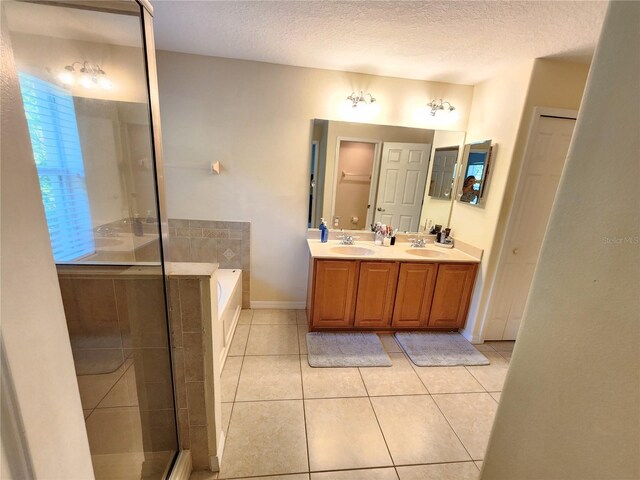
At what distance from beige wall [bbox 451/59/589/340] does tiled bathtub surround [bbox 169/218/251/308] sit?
2.42m

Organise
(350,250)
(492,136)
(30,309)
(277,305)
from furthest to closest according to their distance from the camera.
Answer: (277,305) < (350,250) < (492,136) < (30,309)

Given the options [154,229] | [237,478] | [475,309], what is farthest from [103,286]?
[475,309]

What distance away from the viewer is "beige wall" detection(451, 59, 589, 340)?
215cm

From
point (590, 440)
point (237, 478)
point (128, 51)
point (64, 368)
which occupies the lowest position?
point (237, 478)

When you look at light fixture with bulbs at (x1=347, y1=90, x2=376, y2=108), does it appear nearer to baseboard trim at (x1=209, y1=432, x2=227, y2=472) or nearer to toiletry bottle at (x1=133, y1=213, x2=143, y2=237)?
toiletry bottle at (x1=133, y1=213, x2=143, y2=237)

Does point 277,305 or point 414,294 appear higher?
point 414,294

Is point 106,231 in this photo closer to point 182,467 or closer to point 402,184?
point 182,467

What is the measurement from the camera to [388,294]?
2609 mm

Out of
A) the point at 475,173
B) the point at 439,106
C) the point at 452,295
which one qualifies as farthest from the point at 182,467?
the point at 439,106

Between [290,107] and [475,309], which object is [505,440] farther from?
[290,107]

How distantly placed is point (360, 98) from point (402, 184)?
1.02m

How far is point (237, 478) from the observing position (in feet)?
4.53

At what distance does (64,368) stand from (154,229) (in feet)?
2.47

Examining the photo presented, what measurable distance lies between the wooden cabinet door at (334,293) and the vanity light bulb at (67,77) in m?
1.90
